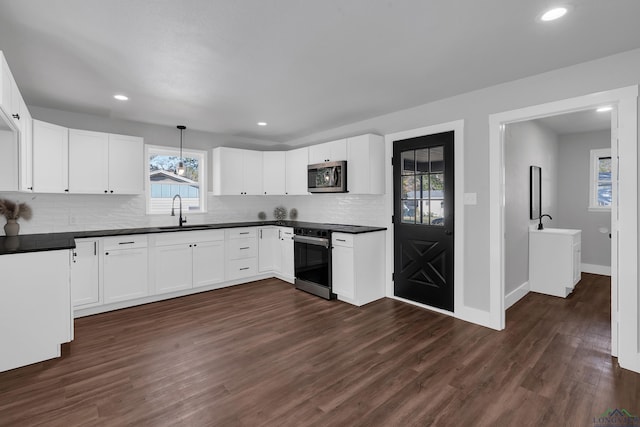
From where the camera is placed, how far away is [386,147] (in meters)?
4.22

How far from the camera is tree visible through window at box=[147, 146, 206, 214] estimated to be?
4.73 metres

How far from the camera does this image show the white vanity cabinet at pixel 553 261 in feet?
13.7

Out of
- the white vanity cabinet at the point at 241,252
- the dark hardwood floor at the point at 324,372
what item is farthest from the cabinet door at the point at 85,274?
the white vanity cabinet at the point at 241,252

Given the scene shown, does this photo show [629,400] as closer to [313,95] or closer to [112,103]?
[313,95]

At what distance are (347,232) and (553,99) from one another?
2472mm

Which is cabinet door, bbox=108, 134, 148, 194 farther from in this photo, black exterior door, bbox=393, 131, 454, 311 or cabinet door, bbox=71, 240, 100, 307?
black exterior door, bbox=393, 131, 454, 311

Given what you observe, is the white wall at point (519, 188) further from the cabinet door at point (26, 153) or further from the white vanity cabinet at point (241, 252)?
the cabinet door at point (26, 153)

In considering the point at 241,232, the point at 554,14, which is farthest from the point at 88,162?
the point at 554,14

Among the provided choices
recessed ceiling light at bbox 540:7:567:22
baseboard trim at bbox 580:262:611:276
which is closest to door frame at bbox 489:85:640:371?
recessed ceiling light at bbox 540:7:567:22

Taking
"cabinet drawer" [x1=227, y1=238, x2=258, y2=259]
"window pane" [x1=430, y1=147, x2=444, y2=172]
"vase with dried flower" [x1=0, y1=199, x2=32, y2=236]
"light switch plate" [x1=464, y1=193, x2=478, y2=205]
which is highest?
"window pane" [x1=430, y1=147, x2=444, y2=172]

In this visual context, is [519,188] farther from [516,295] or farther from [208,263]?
[208,263]

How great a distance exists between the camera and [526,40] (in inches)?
89.7

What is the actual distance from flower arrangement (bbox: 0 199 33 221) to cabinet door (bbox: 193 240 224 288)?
193 cm

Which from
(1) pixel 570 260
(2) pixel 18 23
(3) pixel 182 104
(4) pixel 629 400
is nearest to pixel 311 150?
(3) pixel 182 104
